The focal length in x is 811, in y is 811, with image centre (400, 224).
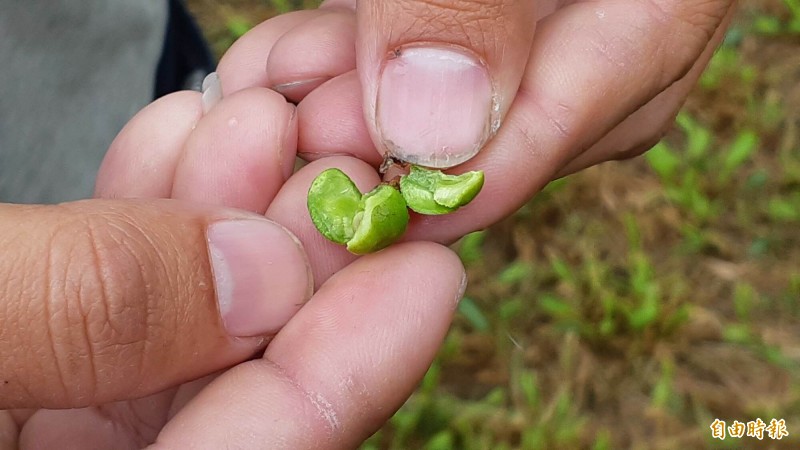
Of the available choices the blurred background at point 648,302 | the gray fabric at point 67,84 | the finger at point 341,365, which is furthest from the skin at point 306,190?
the blurred background at point 648,302

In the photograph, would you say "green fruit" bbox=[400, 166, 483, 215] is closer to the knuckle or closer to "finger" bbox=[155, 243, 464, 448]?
"finger" bbox=[155, 243, 464, 448]

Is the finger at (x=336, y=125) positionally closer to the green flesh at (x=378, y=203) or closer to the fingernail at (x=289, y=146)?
the fingernail at (x=289, y=146)

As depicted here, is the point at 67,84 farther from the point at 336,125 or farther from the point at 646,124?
the point at 646,124

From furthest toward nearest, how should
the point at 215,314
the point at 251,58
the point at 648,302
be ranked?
1. the point at 648,302
2. the point at 251,58
3. the point at 215,314

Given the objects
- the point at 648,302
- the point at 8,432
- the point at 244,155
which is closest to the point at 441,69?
the point at 244,155

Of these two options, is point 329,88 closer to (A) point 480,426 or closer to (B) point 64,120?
(B) point 64,120

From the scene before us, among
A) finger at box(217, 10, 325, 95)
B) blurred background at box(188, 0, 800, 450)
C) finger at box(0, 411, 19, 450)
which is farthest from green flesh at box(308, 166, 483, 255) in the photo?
blurred background at box(188, 0, 800, 450)

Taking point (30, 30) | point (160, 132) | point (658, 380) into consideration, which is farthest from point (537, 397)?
point (30, 30)
